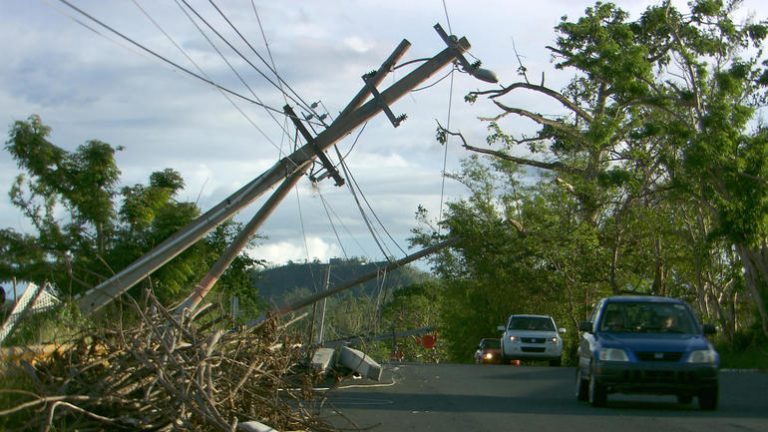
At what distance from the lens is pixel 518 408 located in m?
16.8

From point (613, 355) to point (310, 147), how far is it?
6.51m

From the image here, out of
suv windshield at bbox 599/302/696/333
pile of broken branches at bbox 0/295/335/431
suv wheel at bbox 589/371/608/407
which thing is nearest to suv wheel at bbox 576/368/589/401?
suv wheel at bbox 589/371/608/407

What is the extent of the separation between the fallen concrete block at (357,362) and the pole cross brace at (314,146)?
10.8ft

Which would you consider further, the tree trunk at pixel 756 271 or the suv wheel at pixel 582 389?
the tree trunk at pixel 756 271

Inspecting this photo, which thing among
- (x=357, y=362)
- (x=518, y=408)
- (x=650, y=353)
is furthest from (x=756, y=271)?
(x=518, y=408)

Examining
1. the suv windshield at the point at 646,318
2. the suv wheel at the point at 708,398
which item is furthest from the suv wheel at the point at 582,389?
the suv wheel at the point at 708,398

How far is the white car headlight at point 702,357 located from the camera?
1606 centimetres

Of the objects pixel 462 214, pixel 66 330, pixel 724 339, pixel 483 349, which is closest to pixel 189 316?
pixel 66 330

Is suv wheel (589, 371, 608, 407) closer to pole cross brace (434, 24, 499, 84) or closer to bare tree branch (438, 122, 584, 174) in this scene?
pole cross brace (434, 24, 499, 84)

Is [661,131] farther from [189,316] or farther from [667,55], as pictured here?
[189,316]

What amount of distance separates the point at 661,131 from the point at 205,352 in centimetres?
2375

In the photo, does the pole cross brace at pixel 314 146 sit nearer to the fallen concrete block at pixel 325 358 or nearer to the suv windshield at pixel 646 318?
the fallen concrete block at pixel 325 358

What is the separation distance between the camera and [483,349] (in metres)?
43.8

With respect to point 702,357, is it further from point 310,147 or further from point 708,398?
point 310,147
